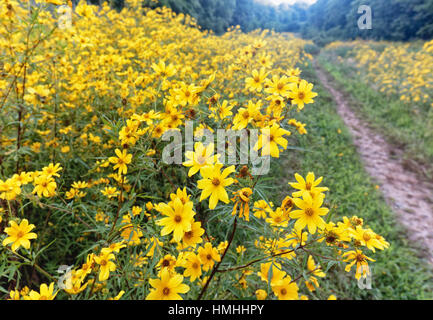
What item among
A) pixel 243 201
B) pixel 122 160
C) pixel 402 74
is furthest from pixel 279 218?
pixel 402 74

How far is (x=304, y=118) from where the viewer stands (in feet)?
18.3

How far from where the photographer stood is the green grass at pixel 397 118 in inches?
202

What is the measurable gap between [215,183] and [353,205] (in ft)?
12.2

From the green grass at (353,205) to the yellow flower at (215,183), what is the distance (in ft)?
1.37

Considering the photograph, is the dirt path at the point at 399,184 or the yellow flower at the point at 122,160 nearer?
the yellow flower at the point at 122,160

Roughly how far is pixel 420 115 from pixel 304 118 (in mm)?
3999

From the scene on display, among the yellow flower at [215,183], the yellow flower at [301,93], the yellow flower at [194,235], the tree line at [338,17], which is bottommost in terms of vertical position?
the yellow flower at [194,235]

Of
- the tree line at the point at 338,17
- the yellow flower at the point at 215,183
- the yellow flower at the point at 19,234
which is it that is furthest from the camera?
the tree line at the point at 338,17

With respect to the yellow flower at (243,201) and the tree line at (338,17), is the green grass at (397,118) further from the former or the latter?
the tree line at (338,17)

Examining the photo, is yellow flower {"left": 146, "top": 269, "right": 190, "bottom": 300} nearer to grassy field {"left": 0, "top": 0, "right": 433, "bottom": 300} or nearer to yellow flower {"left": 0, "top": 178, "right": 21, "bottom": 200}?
grassy field {"left": 0, "top": 0, "right": 433, "bottom": 300}

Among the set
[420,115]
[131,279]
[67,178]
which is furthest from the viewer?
[420,115]

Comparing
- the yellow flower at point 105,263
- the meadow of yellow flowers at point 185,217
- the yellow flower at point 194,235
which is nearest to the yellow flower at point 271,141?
the meadow of yellow flowers at point 185,217
